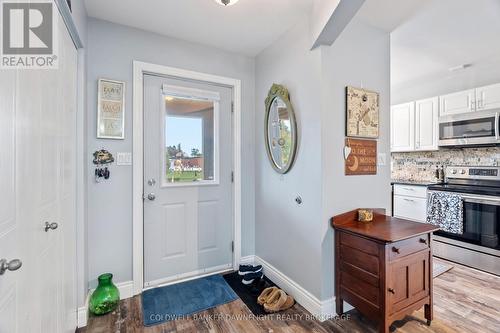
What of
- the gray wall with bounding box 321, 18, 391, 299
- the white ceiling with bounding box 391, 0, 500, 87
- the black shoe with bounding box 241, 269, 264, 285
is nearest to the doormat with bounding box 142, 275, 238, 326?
the black shoe with bounding box 241, 269, 264, 285

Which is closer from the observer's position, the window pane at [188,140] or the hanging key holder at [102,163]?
the hanging key holder at [102,163]

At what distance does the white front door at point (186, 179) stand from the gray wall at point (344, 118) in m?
1.14

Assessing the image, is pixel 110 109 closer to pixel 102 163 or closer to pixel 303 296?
pixel 102 163

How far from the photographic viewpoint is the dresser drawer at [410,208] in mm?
3318

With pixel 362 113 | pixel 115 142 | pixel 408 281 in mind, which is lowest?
pixel 408 281

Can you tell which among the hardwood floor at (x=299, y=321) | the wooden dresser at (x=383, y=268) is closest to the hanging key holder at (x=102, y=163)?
the hardwood floor at (x=299, y=321)

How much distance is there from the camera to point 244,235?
281 cm

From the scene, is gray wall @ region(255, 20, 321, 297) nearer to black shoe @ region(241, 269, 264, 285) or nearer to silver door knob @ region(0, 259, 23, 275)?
black shoe @ region(241, 269, 264, 285)

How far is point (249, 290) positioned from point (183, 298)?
0.60 m

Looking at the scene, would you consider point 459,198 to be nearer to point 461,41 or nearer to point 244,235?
point 461,41

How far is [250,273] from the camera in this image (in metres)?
2.47

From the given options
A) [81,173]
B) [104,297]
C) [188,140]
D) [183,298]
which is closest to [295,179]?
[188,140]

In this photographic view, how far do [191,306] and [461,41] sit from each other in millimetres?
3586

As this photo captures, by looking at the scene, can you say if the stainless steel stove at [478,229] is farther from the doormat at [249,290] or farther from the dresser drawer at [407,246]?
the doormat at [249,290]
